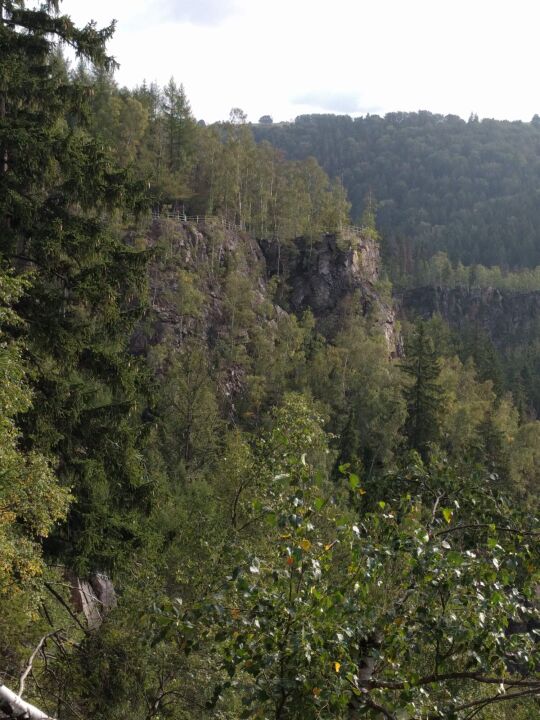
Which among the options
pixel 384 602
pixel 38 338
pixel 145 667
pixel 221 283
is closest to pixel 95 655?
pixel 145 667

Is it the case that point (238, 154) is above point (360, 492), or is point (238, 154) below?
above

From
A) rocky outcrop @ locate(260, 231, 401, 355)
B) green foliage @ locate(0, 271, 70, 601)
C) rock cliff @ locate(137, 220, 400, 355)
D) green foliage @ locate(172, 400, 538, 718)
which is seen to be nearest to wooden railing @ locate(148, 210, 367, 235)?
rock cliff @ locate(137, 220, 400, 355)

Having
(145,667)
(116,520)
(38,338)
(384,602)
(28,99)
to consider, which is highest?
(28,99)

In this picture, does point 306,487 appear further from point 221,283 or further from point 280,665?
point 221,283

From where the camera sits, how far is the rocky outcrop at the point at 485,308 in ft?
424

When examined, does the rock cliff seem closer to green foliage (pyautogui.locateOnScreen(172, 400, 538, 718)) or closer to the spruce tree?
the spruce tree

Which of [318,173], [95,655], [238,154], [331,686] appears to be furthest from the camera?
[318,173]

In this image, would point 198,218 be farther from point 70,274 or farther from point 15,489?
point 15,489

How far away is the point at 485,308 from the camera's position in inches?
5241

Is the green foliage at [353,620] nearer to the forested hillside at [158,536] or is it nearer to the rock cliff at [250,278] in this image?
the forested hillside at [158,536]

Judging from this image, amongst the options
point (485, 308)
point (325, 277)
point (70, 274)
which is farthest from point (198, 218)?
point (485, 308)

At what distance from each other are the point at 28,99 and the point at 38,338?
4527 millimetres

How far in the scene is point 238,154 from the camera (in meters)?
74.1

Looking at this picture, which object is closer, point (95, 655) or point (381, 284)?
point (95, 655)
